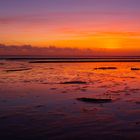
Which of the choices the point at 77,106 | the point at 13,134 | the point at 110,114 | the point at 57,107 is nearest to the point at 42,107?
the point at 57,107

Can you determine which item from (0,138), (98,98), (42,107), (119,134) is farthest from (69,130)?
(98,98)

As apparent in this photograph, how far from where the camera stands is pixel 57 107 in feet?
46.2

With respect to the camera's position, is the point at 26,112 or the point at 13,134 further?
the point at 26,112

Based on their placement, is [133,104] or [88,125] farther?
[133,104]

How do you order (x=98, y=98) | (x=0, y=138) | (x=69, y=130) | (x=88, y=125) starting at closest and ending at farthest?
(x=0, y=138) < (x=69, y=130) < (x=88, y=125) < (x=98, y=98)

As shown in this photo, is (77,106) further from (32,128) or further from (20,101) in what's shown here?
(32,128)

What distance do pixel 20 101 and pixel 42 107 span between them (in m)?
2.14

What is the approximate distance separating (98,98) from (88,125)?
20.3ft

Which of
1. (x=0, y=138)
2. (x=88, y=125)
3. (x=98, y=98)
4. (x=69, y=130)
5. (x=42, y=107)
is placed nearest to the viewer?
(x=0, y=138)

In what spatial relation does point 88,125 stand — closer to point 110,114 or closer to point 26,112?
point 110,114

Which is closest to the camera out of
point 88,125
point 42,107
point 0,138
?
point 0,138

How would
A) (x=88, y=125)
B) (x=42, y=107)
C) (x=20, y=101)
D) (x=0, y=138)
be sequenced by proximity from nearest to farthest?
(x=0, y=138) → (x=88, y=125) → (x=42, y=107) → (x=20, y=101)

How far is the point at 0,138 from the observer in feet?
29.7

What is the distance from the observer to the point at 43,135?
9.40m
